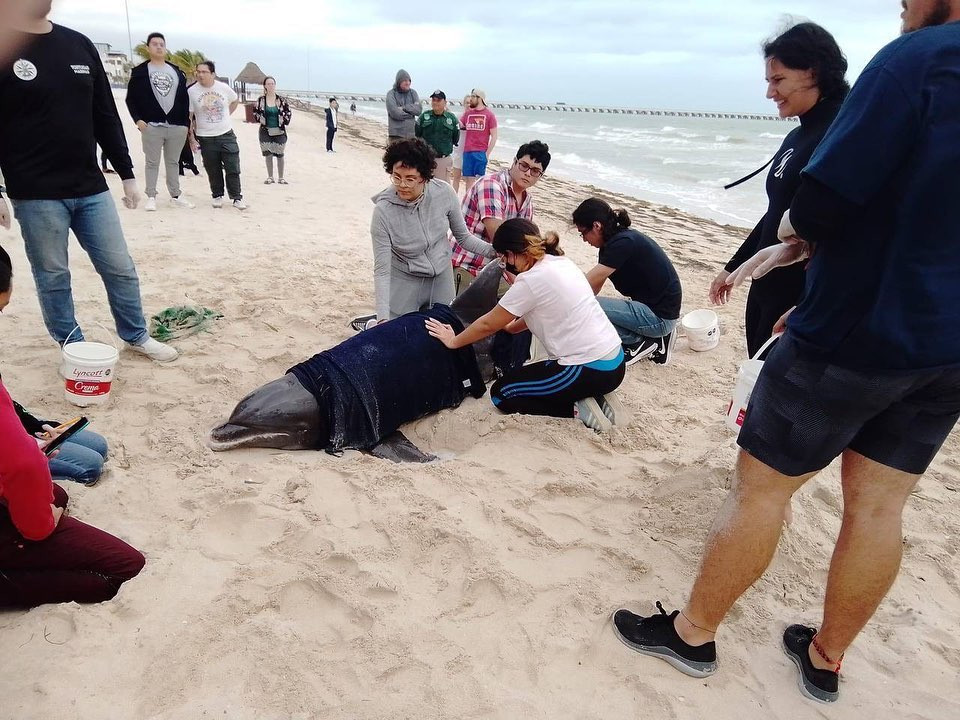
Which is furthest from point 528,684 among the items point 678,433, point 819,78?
point 819,78

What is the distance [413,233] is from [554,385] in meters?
→ 1.41

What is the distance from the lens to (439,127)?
8.06 m

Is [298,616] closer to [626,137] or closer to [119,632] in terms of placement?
[119,632]

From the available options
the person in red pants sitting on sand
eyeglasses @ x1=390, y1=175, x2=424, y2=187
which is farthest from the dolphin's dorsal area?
the person in red pants sitting on sand

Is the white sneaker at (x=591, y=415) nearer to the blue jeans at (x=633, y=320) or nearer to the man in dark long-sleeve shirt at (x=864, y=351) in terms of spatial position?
the blue jeans at (x=633, y=320)

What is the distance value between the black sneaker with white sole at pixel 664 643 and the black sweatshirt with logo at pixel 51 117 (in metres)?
3.22

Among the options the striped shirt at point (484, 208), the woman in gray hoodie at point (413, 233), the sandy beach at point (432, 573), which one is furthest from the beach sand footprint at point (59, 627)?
the striped shirt at point (484, 208)

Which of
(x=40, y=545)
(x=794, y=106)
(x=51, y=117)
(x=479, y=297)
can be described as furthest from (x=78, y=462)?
(x=794, y=106)

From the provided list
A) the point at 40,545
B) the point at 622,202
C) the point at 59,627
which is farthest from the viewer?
the point at 622,202

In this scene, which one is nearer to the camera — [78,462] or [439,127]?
[78,462]

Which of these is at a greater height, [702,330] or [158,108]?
[158,108]

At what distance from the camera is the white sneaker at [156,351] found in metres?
3.61

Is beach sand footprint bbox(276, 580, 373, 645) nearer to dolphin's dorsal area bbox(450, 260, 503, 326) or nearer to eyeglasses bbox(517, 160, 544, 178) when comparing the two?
dolphin's dorsal area bbox(450, 260, 503, 326)

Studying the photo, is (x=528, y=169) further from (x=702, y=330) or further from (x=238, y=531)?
(x=238, y=531)
